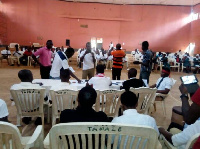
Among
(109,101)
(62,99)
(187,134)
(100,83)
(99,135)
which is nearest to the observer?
(99,135)

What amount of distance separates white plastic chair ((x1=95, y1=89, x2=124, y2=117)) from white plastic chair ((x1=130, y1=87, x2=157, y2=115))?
0.29 m

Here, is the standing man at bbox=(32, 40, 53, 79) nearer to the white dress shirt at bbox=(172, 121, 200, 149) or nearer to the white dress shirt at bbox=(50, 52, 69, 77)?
the white dress shirt at bbox=(50, 52, 69, 77)

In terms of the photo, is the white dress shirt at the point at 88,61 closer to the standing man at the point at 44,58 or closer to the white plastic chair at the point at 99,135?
the standing man at the point at 44,58

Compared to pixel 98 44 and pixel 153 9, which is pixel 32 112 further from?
pixel 153 9

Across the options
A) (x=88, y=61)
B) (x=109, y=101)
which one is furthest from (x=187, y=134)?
(x=88, y=61)

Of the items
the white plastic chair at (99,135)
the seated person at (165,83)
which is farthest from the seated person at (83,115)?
the seated person at (165,83)

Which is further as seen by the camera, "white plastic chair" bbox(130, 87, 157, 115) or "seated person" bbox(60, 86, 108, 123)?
"white plastic chair" bbox(130, 87, 157, 115)

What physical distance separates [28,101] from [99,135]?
5.76 ft

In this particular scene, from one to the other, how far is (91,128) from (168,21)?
604 inches

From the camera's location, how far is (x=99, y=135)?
1257 millimetres

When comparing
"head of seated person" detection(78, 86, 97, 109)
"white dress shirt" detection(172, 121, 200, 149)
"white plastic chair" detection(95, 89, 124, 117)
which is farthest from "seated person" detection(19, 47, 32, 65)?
"white dress shirt" detection(172, 121, 200, 149)

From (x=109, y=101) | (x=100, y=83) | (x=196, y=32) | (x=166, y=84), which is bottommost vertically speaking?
(x=109, y=101)

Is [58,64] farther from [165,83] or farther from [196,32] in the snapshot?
[196,32]

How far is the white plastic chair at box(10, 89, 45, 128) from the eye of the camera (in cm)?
261
